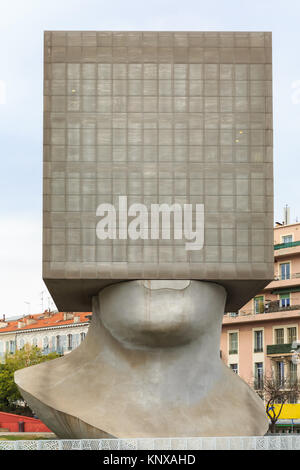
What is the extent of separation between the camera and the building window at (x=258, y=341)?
74.3 metres

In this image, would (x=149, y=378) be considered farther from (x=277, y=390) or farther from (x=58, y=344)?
(x=58, y=344)

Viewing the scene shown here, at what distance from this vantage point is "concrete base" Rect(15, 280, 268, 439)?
38.3 m

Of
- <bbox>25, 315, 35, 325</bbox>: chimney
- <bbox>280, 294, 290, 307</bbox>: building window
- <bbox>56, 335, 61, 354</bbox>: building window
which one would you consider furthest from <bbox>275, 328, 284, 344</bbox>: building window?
<bbox>25, 315, 35, 325</bbox>: chimney

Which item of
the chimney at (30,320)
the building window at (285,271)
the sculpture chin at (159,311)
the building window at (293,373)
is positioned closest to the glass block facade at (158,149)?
the sculpture chin at (159,311)

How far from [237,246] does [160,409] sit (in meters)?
7.79

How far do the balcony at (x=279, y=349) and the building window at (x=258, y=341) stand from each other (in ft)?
4.21

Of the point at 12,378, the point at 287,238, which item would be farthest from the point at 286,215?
the point at 12,378

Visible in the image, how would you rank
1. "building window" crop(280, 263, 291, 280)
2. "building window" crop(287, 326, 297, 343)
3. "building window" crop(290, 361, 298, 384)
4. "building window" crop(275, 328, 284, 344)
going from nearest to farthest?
1. "building window" crop(290, 361, 298, 384)
2. "building window" crop(287, 326, 297, 343)
3. "building window" crop(275, 328, 284, 344)
4. "building window" crop(280, 263, 291, 280)

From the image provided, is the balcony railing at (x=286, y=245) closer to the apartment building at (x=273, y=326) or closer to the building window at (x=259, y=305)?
the apartment building at (x=273, y=326)

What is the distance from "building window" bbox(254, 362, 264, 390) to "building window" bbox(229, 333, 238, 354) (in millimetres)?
2859

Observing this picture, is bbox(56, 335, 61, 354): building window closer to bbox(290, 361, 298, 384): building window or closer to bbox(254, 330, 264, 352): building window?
bbox(254, 330, 264, 352): building window

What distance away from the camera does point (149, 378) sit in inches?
1547

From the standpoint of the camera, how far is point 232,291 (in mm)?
42031

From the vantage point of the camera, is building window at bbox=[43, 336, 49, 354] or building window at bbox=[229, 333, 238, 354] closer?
building window at bbox=[229, 333, 238, 354]
